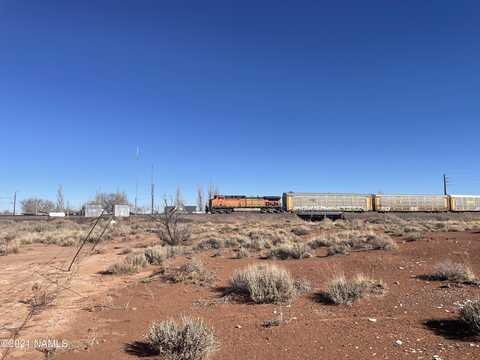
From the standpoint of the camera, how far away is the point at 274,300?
324 inches

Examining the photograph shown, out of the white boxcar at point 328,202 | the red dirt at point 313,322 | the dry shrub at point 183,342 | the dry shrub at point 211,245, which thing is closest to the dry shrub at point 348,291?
the red dirt at point 313,322

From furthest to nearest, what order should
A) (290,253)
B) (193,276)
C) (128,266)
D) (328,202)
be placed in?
(328,202), (290,253), (128,266), (193,276)

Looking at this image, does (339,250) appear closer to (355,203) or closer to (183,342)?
(183,342)

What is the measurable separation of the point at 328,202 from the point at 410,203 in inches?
554

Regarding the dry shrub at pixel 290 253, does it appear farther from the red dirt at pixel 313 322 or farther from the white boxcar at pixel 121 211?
the white boxcar at pixel 121 211

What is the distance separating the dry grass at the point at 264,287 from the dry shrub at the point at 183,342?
9.06 ft

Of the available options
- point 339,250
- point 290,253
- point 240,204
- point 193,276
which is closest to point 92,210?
point 240,204

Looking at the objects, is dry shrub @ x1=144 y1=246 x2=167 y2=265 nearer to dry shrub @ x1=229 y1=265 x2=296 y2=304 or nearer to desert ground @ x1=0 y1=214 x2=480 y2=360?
desert ground @ x1=0 y1=214 x2=480 y2=360

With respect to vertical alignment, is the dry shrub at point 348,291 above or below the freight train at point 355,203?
below

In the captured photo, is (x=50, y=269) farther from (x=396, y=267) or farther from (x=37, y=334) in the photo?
(x=396, y=267)

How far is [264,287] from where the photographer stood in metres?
8.55

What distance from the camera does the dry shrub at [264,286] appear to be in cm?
827

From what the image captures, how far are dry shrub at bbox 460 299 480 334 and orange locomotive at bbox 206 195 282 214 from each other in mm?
58209

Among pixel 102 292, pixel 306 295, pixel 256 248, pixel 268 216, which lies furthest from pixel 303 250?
pixel 268 216
